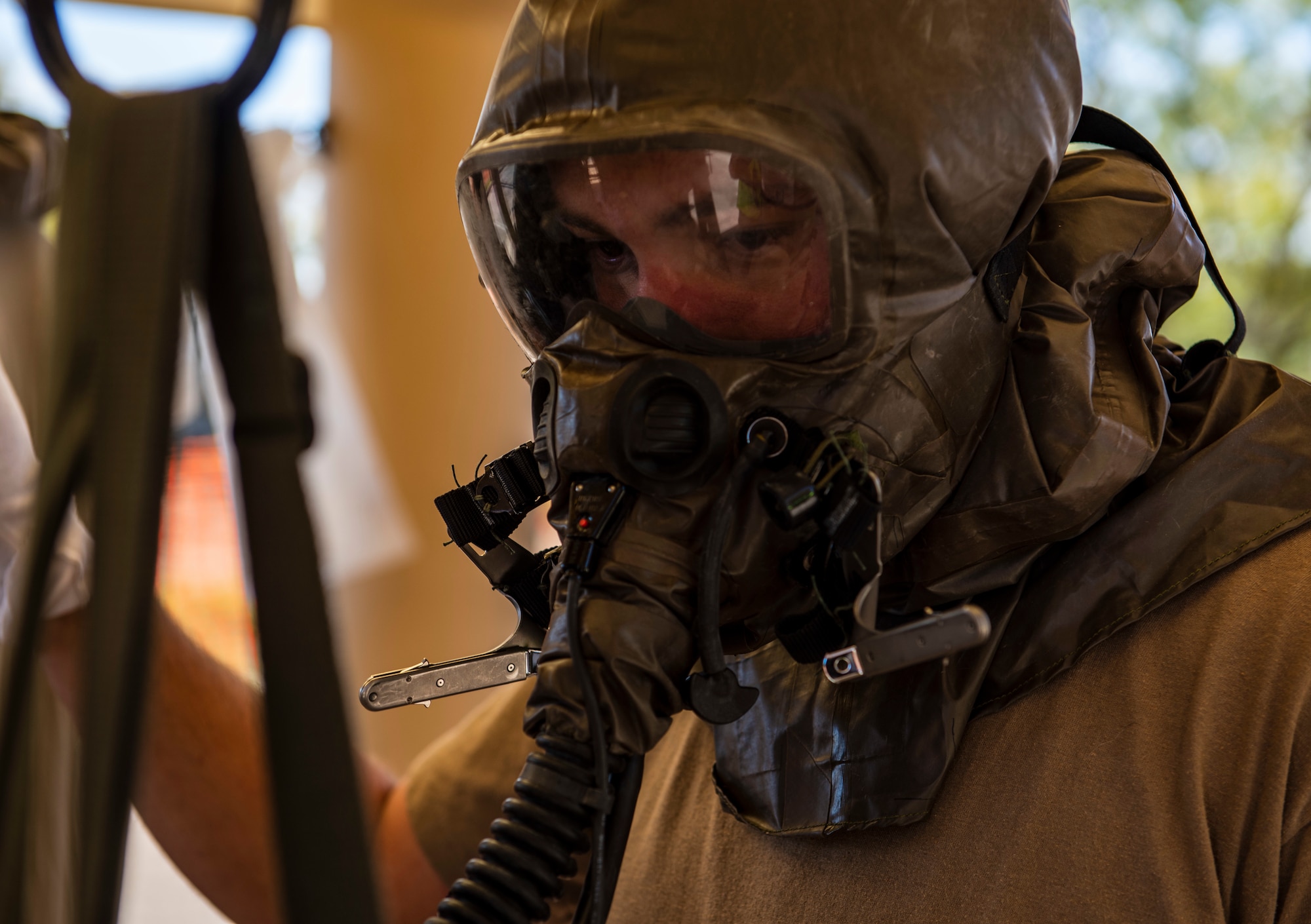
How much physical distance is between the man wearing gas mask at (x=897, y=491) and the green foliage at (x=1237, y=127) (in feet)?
14.1

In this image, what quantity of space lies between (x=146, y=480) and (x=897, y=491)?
0.78 metres

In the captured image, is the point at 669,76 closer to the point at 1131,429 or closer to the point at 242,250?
the point at 1131,429

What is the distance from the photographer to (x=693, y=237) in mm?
1029

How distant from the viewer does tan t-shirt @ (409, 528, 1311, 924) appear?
86cm

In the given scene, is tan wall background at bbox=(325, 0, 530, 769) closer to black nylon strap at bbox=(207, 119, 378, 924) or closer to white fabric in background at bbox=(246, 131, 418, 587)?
white fabric in background at bbox=(246, 131, 418, 587)

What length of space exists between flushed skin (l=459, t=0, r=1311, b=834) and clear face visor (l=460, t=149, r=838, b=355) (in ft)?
0.11

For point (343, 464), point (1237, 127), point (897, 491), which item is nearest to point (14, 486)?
point (897, 491)

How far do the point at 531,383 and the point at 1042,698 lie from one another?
526 millimetres

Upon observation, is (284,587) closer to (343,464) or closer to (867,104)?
(867,104)

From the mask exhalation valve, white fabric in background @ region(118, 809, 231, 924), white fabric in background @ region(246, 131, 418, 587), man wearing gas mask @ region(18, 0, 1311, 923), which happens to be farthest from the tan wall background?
the mask exhalation valve

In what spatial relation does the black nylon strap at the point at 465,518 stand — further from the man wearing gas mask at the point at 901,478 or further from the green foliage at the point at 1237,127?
the green foliage at the point at 1237,127

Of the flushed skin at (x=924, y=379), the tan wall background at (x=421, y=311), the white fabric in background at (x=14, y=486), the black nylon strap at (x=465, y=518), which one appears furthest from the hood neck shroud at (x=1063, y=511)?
the tan wall background at (x=421, y=311)

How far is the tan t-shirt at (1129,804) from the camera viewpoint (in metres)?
0.86

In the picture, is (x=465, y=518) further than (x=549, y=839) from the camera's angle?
Yes
